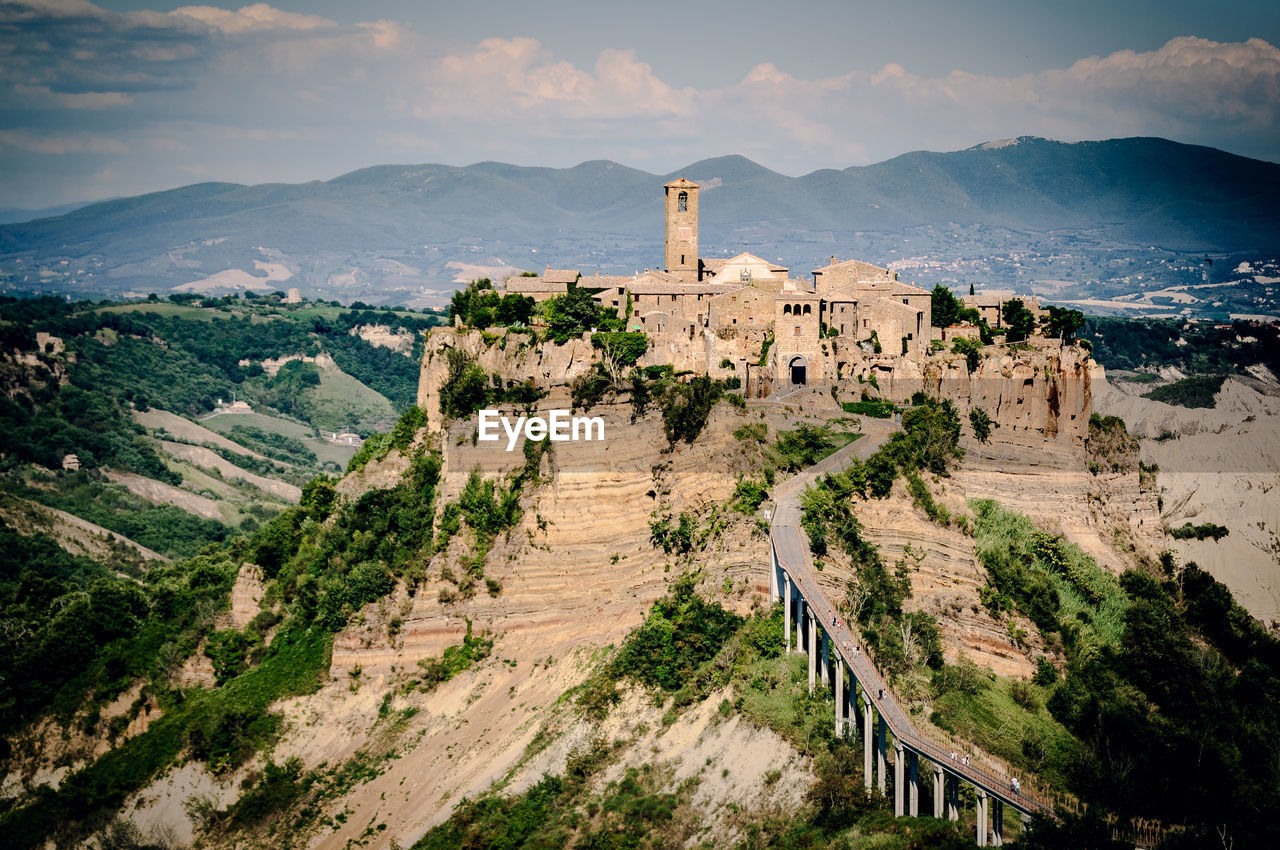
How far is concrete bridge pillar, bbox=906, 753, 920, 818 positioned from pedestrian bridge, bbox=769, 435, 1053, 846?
2 centimetres

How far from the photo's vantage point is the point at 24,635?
1935 inches

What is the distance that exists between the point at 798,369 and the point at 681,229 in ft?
41.7

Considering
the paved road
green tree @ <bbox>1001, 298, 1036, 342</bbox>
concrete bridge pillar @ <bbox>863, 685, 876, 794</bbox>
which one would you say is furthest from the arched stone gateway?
concrete bridge pillar @ <bbox>863, 685, 876, 794</bbox>

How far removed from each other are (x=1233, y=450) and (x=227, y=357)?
143532mm

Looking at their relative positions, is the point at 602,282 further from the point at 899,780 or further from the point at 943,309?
the point at 899,780

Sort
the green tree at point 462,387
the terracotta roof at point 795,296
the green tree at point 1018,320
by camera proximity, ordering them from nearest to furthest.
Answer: the green tree at point 462,387 < the terracotta roof at point 795,296 < the green tree at point 1018,320

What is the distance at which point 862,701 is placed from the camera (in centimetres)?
2878

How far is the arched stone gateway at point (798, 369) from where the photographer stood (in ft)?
145

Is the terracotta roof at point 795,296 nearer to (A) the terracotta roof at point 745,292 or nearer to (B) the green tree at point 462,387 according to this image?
(A) the terracotta roof at point 745,292

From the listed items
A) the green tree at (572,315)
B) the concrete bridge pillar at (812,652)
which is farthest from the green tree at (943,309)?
the concrete bridge pillar at (812,652)

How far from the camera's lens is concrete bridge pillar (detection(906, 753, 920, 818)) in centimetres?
2652

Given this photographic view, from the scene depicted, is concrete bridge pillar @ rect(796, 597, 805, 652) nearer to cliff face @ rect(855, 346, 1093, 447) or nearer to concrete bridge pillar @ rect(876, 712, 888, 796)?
concrete bridge pillar @ rect(876, 712, 888, 796)

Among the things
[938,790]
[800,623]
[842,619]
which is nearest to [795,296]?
[800,623]

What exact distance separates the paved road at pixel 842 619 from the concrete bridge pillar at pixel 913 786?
17.0 inches
